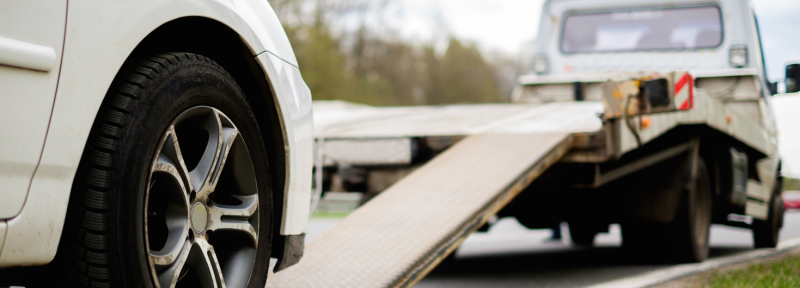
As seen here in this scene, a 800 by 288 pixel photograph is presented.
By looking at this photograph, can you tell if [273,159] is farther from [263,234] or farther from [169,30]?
[169,30]

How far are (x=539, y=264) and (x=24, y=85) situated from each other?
534 cm

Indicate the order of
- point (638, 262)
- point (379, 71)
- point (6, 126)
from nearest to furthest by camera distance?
1. point (6, 126)
2. point (638, 262)
3. point (379, 71)

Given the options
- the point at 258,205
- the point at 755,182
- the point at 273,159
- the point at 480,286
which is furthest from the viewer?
the point at 755,182

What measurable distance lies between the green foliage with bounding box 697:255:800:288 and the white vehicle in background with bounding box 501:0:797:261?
2.00 feet

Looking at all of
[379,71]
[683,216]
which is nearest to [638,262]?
[683,216]

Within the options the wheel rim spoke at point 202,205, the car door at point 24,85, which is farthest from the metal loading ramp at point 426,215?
the car door at point 24,85

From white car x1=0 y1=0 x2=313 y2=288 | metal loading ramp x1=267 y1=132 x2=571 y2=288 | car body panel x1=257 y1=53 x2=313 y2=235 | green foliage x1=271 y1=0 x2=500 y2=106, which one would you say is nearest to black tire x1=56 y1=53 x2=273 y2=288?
white car x1=0 y1=0 x2=313 y2=288

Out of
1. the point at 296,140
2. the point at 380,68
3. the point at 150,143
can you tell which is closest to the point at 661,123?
the point at 296,140

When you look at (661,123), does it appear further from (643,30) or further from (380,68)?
(380,68)

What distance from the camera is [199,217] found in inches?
88.7

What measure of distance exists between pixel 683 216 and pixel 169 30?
14.4ft

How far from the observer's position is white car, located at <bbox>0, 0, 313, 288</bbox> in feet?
5.35

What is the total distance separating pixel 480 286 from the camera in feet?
16.5

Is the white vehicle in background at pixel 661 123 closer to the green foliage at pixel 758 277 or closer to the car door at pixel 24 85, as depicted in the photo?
the green foliage at pixel 758 277
